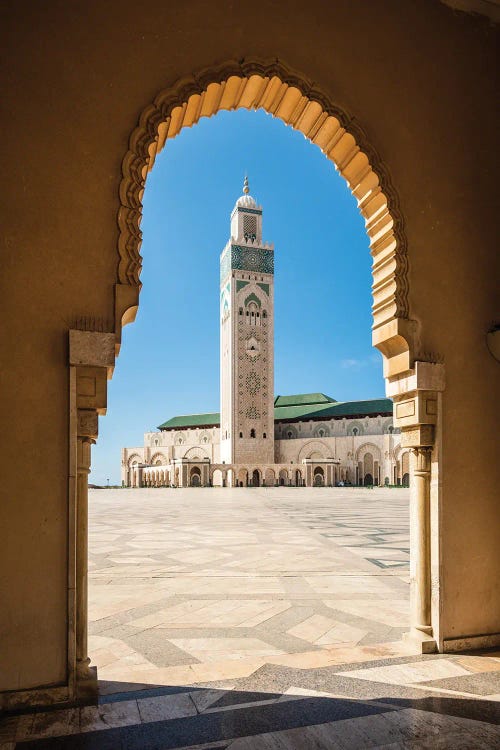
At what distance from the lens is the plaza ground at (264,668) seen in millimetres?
2301

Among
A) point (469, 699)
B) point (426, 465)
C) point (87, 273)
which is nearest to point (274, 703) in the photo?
point (469, 699)

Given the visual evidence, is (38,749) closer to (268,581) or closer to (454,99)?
(268,581)

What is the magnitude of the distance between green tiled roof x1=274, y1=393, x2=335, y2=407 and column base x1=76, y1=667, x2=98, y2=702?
5430 centimetres

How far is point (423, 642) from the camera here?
3.21 metres

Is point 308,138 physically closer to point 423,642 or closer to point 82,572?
point 82,572

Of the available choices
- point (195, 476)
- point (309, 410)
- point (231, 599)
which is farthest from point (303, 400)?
point (231, 599)

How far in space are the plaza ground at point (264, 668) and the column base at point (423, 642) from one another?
5cm

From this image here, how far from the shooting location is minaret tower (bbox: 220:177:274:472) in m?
48.5

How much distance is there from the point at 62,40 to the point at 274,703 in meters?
3.38

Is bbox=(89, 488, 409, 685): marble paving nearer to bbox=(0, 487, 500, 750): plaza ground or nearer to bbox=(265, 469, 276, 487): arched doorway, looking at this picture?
bbox=(0, 487, 500, 750): plaza ground

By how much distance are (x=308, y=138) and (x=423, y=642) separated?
3.08m

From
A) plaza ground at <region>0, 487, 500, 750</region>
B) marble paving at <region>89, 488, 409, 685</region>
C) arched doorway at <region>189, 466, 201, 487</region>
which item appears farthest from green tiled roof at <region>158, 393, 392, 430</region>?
plaza ground at <region>0, 487, 500, 750</region>

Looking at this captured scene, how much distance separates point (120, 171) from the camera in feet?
9.80

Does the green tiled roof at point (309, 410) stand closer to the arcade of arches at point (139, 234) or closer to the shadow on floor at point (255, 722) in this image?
the arcade of arches at point (139, 234)
